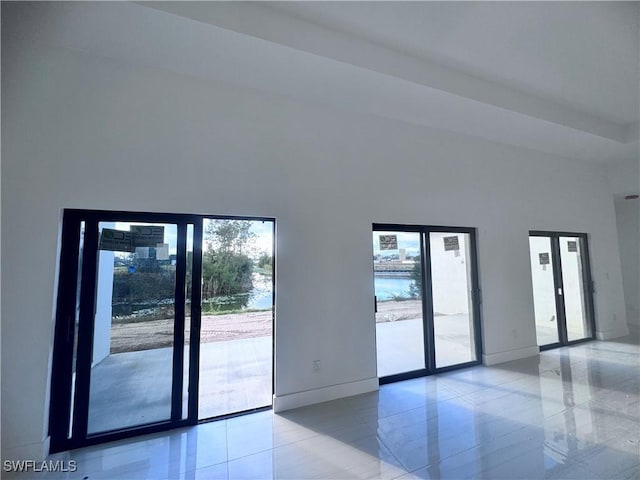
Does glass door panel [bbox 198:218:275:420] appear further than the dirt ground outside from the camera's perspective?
Yes

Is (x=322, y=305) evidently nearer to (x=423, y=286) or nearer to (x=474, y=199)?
(x=423, y=286)

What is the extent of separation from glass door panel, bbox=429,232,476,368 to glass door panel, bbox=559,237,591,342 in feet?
7.79

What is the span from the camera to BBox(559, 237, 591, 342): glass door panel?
15.9 feet

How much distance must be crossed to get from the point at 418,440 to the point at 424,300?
1.73 m

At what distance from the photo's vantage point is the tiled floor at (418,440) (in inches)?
75.1

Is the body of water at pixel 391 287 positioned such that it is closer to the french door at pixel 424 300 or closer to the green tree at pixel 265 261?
the french door at pixel 424 300

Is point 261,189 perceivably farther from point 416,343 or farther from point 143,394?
point 416,343

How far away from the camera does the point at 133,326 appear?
7.90 feet

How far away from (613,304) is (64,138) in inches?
335

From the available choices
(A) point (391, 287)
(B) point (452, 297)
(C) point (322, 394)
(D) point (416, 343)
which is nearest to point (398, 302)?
(A) point (391, 287)

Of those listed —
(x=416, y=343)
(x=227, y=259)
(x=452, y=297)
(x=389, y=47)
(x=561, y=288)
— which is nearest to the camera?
(x=389, y=47)

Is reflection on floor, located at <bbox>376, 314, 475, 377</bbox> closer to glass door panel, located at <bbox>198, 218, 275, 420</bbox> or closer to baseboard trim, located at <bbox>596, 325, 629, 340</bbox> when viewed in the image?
glass door panel, located at <bbox>198, 218, 275, 420</bbox>

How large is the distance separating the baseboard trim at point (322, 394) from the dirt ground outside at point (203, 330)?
67 centimetres

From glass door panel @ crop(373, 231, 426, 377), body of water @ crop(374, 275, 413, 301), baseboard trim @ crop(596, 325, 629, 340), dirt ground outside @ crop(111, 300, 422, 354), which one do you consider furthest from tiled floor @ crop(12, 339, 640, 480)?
baseboard trim @ crop(596, 325, 629, 340)
